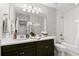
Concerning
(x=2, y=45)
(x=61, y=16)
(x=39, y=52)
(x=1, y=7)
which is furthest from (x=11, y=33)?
(x=61, y=16)

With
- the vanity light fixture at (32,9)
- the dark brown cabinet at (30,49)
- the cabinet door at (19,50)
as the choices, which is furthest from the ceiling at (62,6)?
the cabinet door at (19,50)

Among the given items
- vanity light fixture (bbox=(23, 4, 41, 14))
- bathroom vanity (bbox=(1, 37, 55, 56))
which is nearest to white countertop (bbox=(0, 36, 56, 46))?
bathroom vanity (bbox=(1, 37, 55, 56))

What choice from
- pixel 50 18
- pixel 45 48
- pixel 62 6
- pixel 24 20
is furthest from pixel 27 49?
pixel 62 6

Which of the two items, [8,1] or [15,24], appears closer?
[8,1]

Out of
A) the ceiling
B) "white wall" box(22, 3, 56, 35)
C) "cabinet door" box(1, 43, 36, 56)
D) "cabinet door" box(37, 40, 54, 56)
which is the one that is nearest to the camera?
"cabinet door" box(1, 43, 36, 56)

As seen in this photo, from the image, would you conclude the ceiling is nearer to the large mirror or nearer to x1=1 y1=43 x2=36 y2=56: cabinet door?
the large mirror

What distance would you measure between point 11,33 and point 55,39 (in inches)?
36.4

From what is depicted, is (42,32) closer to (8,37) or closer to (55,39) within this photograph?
(55,39)

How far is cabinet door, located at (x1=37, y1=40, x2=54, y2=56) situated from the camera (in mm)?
2041

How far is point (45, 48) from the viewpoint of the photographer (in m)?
2.14

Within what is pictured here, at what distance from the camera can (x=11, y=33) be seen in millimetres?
1882

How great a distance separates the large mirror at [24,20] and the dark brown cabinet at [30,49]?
0.28 metres

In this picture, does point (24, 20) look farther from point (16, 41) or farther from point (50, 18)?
point (50, 18)

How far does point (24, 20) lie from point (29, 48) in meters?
0.57
